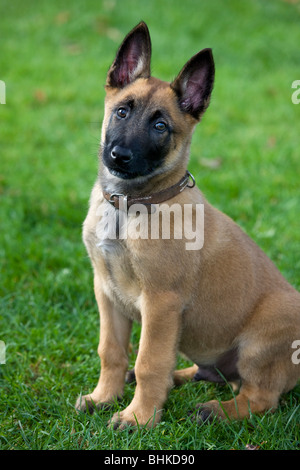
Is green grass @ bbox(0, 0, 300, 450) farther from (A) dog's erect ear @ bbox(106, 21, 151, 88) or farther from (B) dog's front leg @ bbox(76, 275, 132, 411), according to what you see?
(A) dog's erect ear @ bbox(106, 21, 151, 88)

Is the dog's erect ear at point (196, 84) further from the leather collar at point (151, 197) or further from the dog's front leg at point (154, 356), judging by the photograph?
the dog's front leg at point (154, 356)

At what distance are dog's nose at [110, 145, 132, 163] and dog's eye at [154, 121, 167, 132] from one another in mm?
286

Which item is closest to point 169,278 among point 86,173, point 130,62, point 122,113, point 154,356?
point 154,356

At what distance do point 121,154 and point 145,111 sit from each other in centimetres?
35

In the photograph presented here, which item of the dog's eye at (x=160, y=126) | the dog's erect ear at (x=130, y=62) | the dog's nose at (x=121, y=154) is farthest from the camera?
the dog's erect ear at (x=130, y=62)

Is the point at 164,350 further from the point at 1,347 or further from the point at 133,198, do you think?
the point at 1,347

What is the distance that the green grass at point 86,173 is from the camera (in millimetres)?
3514

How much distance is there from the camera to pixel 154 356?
3.42 m

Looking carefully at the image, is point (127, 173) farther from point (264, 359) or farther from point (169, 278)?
point (264, 359)

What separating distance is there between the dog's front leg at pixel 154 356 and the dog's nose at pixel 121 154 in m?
0.78

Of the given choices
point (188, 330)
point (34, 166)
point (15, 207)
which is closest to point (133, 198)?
point (188, 330)

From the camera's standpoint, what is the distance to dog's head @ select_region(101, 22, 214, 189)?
340cm

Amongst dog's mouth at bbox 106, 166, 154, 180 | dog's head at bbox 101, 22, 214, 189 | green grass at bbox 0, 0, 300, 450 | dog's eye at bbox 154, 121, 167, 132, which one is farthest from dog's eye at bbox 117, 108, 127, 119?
green grass at bbox 0, 0, 300, 450

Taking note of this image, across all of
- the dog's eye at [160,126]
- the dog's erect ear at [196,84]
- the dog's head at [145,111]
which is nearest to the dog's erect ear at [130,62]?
the dog's head at [145,111]
